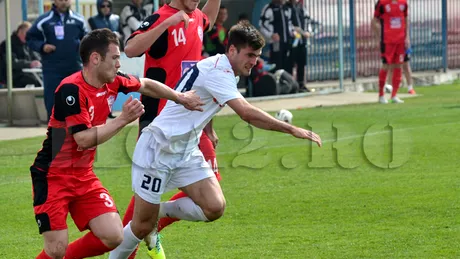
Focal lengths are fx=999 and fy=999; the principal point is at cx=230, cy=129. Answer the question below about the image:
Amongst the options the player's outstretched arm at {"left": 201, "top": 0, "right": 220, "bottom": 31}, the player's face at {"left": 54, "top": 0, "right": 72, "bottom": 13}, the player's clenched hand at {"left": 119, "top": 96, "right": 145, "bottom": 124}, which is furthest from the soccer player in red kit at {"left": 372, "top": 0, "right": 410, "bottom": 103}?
the player's clenched hand at {"left": 119, "top": 96, "right": 145, "bottom": 124}

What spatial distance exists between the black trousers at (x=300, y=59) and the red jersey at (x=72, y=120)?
49.5ft

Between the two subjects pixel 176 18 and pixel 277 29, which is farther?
pixel 277 29

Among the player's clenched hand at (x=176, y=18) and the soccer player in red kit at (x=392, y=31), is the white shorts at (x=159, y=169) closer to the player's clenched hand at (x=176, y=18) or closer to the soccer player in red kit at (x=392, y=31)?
the player's clenched hand at (x=176, y=18)

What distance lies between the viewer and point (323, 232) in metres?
8.49

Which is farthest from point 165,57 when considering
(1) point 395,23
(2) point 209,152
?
(1) point 395,23

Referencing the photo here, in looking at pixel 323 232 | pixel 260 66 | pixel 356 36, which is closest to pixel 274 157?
pixel 323 232

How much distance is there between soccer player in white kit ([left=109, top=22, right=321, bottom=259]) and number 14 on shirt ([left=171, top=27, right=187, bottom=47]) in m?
0.70

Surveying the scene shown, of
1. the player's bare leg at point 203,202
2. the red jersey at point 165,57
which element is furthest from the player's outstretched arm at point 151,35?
the player's bare leg at point 203,202

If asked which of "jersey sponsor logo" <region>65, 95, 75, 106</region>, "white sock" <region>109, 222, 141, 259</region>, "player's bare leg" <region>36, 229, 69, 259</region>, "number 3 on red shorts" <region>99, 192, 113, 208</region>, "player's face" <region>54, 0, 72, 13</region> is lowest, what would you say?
"white sock" <region>109, 222, 141, 259</region>

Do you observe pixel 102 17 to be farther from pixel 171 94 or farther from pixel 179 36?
pixel 171 94

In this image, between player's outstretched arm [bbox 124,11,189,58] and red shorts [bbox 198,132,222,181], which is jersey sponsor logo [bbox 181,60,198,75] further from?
red shorts [bbox 198,132,222,181]

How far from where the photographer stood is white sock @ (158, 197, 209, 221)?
7.53 m

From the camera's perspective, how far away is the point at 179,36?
8141 millimetres

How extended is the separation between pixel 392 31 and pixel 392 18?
1.44ft
